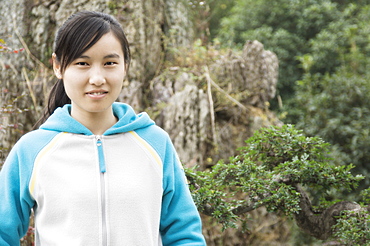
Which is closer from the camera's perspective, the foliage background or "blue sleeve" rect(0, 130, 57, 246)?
"blue sleeve" rect(0, 130, 57, 246)

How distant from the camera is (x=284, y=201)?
205 cm

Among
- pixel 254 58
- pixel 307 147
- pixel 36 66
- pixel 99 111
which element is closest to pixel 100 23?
pixel 99 111

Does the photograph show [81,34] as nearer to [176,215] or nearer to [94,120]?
[94,120]

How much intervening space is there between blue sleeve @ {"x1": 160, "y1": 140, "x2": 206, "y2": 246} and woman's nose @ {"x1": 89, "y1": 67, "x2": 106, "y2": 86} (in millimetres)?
326

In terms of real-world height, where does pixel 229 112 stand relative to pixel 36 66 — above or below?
below

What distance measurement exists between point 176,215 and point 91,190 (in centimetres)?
28

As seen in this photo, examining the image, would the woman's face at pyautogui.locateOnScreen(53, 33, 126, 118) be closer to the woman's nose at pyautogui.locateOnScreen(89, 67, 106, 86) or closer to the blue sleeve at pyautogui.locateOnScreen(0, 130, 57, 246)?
the woman's nose at pyautogui.locateOnScreen(89, 67, 106, 86)

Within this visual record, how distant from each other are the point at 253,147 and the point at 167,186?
89 cm

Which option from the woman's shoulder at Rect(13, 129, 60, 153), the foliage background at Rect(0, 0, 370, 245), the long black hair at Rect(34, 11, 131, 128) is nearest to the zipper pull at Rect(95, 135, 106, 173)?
the woman's shoulder at Rect(13, 129, 60, 153)

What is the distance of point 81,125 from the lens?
1352 mm

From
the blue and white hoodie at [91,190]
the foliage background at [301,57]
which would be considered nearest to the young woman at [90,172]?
the blue and white hoodie at [91,190]

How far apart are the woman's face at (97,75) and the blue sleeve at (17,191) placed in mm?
175

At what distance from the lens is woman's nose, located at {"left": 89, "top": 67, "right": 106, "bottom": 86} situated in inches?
49.9

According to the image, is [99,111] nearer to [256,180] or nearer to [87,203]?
[87,203]
